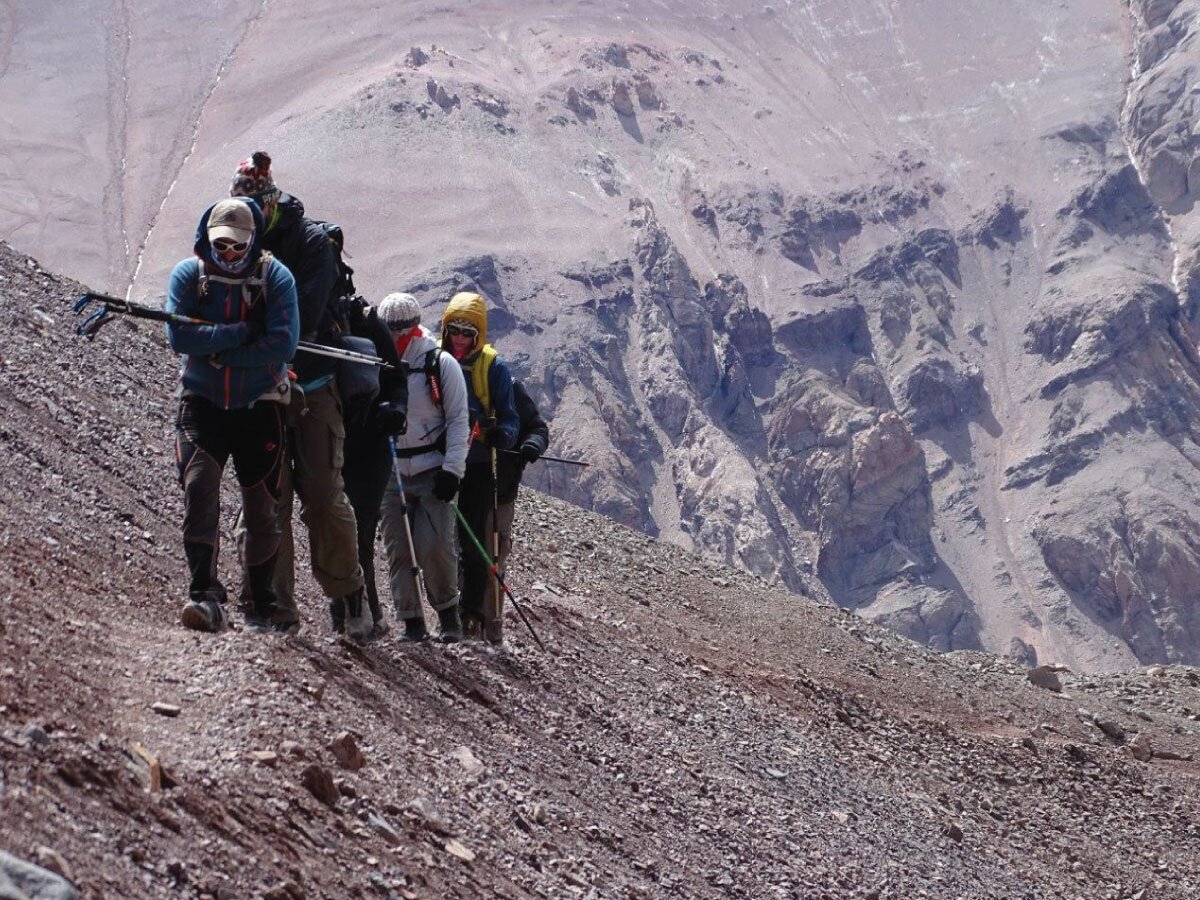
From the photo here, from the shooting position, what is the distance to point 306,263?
909 cm

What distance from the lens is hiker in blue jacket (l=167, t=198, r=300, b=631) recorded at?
8250 millimetres

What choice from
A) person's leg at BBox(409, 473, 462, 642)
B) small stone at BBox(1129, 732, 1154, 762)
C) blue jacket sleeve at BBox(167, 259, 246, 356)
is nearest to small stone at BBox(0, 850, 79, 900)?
blue jacket sleeve at BBox(167, 259, 246, 356)

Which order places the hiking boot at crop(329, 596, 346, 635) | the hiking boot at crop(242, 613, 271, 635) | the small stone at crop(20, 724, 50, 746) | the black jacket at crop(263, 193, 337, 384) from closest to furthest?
1. the small stone at crop(20, 724, 50, 746)
2. the hiking boot at crop(242, 613, 271, 635)
3. the black jacket at crop(263, 193, 337, 384)
4. the hiking boot at crop(329, 596, 346, 635)

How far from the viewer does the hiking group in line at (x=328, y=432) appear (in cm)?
835

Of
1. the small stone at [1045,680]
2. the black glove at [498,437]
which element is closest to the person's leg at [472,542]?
the black glove at [498,437]

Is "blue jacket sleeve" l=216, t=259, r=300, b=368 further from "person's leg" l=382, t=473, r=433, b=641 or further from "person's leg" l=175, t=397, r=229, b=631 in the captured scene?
"person's leg" l=382, t=473, r=433, b=641

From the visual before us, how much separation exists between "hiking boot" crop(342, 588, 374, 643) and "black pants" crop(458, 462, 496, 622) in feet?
5.14

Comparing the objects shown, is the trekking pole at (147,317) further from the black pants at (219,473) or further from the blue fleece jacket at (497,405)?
the blue fleece jacket at (497,405)

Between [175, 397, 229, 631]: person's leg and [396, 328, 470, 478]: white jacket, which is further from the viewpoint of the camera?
[396, 328, 470, 478]: white jacket

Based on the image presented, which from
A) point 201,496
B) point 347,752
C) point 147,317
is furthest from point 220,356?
point 347,752

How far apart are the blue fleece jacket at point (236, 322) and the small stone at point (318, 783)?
87.7 inches

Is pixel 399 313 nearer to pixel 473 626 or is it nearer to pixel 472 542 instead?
pixel 472 542

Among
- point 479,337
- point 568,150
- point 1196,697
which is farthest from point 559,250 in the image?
point 479,337

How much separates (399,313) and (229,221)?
7.04 feet
